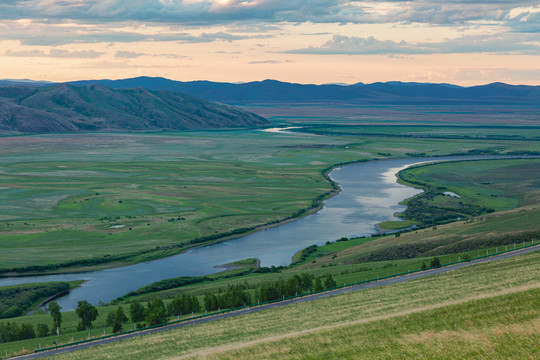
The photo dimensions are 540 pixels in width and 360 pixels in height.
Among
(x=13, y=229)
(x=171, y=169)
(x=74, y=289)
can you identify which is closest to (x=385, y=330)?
(x=74, y=289)

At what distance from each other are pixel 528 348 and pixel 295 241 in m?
61.0

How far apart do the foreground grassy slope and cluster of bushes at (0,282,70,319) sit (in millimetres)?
24101

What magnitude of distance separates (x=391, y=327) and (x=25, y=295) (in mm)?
43041

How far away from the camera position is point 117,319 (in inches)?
1843

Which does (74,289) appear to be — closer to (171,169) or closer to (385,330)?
Result: (385,330)

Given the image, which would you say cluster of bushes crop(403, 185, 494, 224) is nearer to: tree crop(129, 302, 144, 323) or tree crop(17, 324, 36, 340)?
tree crop(129, 302, 144, 323)

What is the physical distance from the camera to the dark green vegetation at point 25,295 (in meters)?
60.8

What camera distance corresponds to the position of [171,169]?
16612cm

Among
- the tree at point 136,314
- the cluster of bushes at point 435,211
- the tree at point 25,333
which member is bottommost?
the cluster of bushes at point 435,211

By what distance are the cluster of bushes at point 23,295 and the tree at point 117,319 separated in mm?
15551

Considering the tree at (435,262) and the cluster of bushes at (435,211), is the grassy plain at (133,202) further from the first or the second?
the tree at (435,262)

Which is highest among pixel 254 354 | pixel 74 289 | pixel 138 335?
pixel 254 354

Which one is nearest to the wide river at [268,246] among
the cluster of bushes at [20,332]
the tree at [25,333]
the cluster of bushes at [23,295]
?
the cluster of bushes at [23,295]

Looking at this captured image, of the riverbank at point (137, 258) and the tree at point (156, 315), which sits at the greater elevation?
the tree at point (156, 315)
